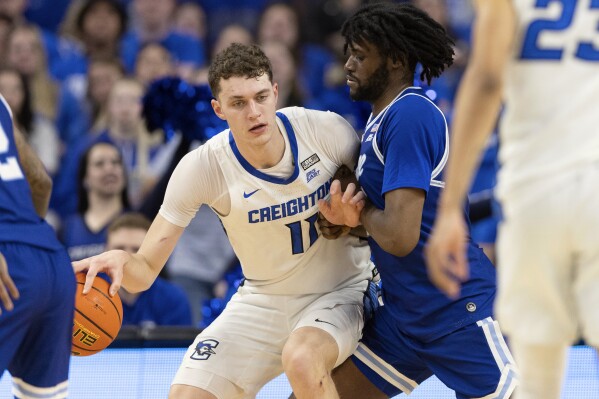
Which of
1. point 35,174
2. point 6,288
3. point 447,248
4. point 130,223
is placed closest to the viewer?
point 447,248

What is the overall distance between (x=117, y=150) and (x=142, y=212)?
759mm

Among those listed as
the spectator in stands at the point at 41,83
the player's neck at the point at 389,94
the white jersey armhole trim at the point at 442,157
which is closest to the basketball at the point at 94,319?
the white jersey armhole trim at the point at 442,157

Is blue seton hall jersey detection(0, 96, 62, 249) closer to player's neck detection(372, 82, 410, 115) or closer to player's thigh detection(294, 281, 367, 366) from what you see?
player's thigh detection(294, 281, 367, 366)

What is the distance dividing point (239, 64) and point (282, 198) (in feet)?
1.83

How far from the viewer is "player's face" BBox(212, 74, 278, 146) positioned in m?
4.25

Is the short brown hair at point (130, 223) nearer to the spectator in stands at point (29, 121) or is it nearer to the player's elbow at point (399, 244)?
the spectator in stands at point (29, 121)

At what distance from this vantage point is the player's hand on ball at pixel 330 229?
4305 mm

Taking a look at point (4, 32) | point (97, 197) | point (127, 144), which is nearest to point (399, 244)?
point (97, 197)

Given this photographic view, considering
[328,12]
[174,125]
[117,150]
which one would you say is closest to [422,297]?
[174,125]

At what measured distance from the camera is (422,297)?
4.15 m

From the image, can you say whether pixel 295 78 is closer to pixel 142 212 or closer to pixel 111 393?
pixel 142 212

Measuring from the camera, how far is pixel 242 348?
14.5ft

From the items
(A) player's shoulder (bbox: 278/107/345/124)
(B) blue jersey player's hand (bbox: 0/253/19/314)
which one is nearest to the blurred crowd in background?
(A) player's shoulder (bbox: 278/107/345/124)

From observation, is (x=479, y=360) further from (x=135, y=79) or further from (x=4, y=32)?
(x=4, y=32)
